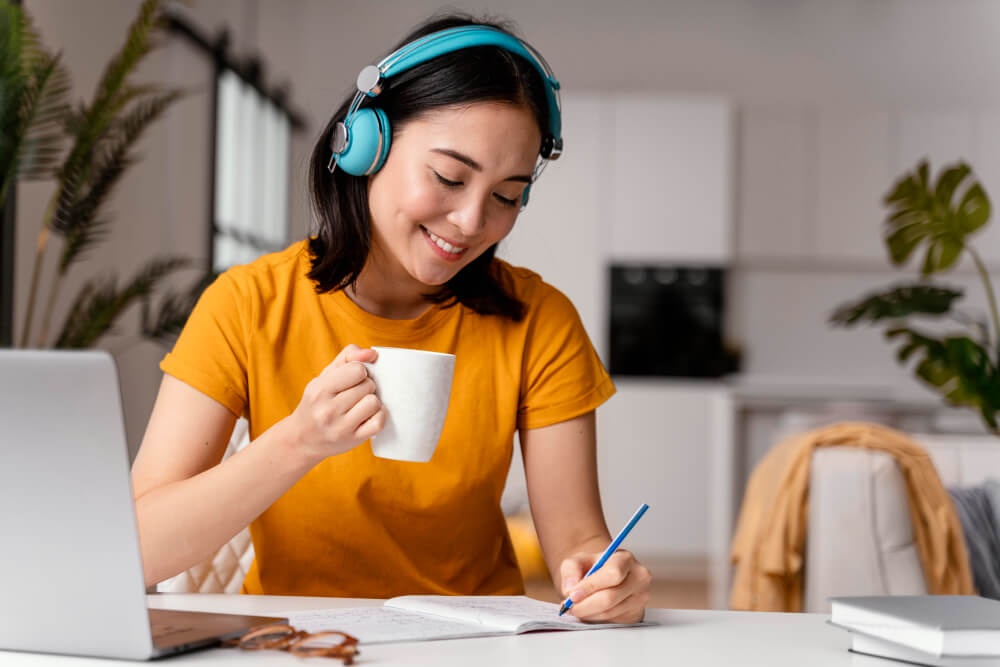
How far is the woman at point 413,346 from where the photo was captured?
1.22m

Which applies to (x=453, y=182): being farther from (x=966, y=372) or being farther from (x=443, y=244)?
(x=966, y=372)

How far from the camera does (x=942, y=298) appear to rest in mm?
2766

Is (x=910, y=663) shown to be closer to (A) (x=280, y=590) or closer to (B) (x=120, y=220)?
(A) (x=280, y=590)

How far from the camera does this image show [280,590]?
136cm

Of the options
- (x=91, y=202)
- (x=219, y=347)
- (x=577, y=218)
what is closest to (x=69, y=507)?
(x=219, y=347)

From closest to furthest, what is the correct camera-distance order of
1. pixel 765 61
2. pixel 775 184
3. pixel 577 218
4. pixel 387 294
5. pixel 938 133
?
pixel 387 294 < pixel 577 218 < pixel 938 133 < pixel 775 184 < pixel 765 61

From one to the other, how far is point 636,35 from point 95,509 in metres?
6.24

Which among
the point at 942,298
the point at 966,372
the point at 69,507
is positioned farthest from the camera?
the point at 942,298

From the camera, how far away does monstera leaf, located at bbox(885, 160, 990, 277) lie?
2840 millimetres

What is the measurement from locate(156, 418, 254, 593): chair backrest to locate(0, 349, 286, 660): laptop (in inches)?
24.7

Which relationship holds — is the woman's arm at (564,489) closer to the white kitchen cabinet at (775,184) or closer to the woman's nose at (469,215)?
the woman's nose at (469,215)

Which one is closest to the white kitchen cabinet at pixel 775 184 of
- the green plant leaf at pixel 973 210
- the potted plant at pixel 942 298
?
the potted plant at pixel 942 298

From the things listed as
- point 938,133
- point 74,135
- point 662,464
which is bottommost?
point 662,464

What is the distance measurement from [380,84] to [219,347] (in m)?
0.36
